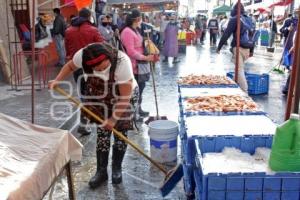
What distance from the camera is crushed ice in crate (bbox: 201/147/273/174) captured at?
268cm

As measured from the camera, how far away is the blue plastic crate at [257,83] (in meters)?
9.20

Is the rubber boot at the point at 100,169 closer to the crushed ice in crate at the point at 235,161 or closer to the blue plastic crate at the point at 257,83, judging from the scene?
the crushed ice in crate at the point at 235,161

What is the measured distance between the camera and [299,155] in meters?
2.54

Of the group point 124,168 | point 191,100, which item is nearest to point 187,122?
point 191,100

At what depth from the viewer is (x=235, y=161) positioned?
2.89 meters

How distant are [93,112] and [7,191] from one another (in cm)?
217

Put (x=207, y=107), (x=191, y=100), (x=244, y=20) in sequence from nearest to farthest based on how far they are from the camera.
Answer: (x=207, y=107) < (x=191, y=100) < (x=244, y=20)

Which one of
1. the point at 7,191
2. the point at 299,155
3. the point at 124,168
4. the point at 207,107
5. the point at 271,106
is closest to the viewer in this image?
the point at 7,191

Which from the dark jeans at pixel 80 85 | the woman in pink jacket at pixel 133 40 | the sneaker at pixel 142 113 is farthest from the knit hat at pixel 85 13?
the sneaker at pixel 142 113

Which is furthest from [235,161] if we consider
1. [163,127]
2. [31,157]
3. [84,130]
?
[84,130]

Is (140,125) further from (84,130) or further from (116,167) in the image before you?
(116,167)

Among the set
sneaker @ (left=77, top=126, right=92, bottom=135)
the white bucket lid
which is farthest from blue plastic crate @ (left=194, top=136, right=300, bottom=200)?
sneaker @ (left=77, top=126, right=92, bottom=135)

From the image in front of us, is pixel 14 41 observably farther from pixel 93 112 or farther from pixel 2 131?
pixel 2 131

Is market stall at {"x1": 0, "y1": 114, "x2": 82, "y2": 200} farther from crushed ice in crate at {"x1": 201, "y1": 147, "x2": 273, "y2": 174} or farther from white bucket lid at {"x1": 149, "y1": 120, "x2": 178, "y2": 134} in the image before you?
white bucket lid at {"x1": 149, "y1": 120, "x2": 178, "y2": 134}
